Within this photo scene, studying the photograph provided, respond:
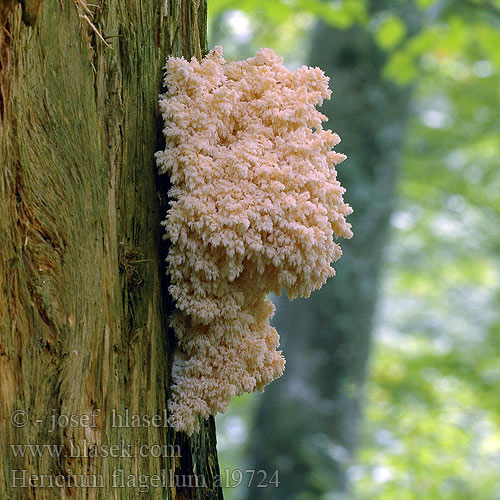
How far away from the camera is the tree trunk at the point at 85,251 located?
1453 mm

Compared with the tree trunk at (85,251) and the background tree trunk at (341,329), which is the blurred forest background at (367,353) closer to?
the background tree trunk at (341,329)

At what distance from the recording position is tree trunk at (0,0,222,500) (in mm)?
1453

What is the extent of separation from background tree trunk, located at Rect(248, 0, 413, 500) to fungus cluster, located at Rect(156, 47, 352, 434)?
389cm

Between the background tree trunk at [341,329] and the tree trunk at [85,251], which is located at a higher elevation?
the background tree trunk at [341,329]

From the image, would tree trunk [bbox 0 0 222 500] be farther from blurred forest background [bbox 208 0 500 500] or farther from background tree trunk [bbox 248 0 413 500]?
background tree trunk [bbox 248 0 413 500]

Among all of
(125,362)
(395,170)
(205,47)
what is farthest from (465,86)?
(125,362)

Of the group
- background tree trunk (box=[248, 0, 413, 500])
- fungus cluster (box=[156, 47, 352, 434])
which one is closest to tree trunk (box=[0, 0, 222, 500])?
fungus cluster (box=[156, 47, 352, 434])

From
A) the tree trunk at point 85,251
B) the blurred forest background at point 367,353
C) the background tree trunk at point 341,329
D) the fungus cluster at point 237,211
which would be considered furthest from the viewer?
the background tree trunk at point 341,329

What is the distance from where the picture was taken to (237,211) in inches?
66.8

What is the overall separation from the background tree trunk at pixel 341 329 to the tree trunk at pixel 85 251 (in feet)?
13.1

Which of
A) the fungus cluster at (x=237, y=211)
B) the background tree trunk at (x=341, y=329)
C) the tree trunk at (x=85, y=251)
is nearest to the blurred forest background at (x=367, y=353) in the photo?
the background tree trunk at (x=341, y=329)

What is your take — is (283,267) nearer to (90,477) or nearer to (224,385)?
(224,385)

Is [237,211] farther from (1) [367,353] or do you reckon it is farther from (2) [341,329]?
(1) [367,353]

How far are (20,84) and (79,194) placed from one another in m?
0.31
